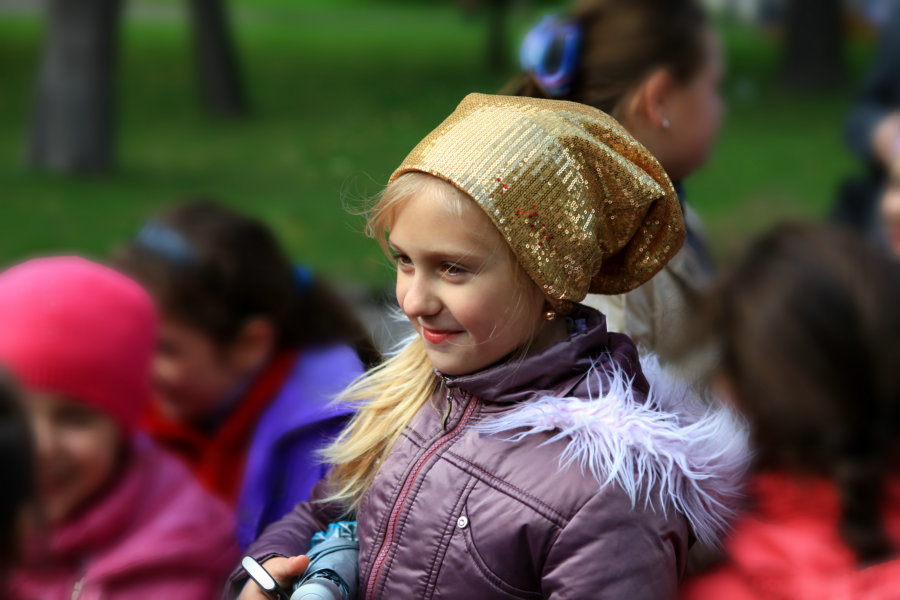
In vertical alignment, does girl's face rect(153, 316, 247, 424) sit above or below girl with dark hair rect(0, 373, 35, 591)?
below

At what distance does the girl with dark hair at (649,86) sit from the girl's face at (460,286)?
0.51m

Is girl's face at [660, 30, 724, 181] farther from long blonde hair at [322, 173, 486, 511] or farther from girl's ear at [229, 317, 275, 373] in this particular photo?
girl's ear at [229, 317, 275, 373]

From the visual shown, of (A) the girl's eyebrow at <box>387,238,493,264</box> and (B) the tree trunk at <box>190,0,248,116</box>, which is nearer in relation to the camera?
(A) the girl's eyebrow at <box>387,238,493,264</box>

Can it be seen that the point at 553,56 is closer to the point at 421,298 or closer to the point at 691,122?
the point at 691,122

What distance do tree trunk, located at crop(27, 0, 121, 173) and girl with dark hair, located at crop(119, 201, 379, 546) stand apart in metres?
7.93

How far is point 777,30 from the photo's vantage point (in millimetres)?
24312

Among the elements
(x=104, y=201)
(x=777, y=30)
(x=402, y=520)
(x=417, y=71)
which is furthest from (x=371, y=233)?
(x=777, y=30)

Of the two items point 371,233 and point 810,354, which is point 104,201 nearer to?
point 371,233

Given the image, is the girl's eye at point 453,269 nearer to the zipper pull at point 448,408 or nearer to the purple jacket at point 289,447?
the zipper pull at point 448,408

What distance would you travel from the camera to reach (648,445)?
5.98 ft

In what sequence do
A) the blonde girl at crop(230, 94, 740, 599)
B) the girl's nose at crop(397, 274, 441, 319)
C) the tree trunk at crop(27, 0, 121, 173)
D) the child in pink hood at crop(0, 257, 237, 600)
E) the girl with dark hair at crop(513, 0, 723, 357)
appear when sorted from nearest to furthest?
the blonde girl at crop(230, 94, 740, 599)
the girl's nose at crop(397, 274, 441, 319)
the child in pink hood at crop(0, 257, 237, 600)
the girl with dark hair at crop(513, 0, 723, 357)
the tree trunk at crop(27, 0, 121, 173)

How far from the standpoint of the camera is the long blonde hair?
2.05 meters

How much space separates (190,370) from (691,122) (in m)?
1.52

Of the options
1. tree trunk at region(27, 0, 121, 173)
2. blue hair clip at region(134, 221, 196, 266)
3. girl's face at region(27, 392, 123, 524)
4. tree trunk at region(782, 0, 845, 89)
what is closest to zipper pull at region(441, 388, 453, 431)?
girl's face at region(27, 392, 123, 524)
